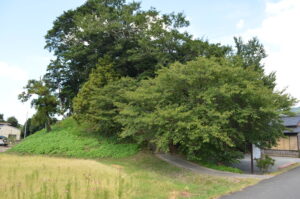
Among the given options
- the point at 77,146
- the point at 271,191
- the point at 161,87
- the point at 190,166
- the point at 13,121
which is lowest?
the point at 190,166

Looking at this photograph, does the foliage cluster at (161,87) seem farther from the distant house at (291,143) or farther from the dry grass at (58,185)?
the distant house at (291,143)

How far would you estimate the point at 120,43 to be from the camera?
1952cm

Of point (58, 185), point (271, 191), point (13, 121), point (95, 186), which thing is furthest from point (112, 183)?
point (13, 121)

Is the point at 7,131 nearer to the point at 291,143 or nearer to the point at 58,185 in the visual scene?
the point at 58,185

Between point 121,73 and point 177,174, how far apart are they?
39.2ft

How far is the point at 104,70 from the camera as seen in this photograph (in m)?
18.8

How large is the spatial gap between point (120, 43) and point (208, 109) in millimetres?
12093

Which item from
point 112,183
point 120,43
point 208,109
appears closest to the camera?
point 112,183

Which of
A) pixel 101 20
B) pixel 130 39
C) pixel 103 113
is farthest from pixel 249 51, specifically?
pixel 103 113

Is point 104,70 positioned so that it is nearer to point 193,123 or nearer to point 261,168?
point 193,123

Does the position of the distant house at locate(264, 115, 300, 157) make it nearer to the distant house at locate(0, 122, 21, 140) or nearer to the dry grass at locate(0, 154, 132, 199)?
the dry grass at locate(0, 154, 132, 199)

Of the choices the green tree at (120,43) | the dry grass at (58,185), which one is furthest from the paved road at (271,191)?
the green tree at (120,43)

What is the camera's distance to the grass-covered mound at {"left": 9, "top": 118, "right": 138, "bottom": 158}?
589 inches

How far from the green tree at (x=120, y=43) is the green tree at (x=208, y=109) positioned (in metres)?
5.35
